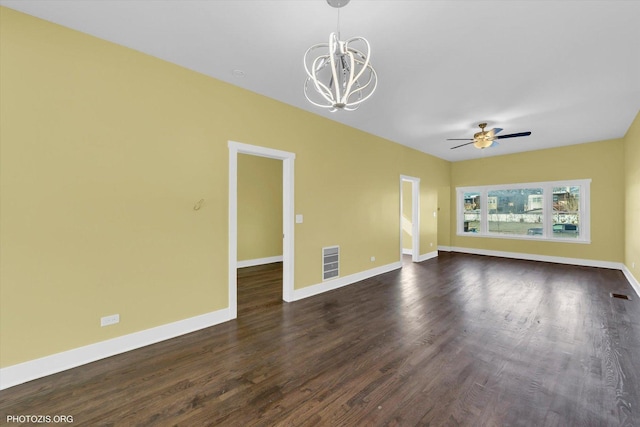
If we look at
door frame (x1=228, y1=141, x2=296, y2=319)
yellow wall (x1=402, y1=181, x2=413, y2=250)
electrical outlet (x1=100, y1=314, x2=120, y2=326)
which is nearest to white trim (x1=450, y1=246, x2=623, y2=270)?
yellow wall (x1=402, y1=181, x2=413, y2=250)

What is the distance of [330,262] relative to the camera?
4.50 meters

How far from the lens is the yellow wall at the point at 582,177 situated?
583 centimetres

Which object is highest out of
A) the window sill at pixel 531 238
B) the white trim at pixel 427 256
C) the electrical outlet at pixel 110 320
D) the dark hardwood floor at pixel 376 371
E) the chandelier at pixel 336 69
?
the chandelier at pixel 336 69

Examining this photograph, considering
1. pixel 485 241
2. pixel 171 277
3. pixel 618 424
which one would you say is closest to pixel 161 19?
pixel 171 277

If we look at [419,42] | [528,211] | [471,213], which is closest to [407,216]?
[471,213]

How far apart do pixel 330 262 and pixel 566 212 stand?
6495 millimetres

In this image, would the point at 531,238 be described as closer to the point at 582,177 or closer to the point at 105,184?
the point at 582,177

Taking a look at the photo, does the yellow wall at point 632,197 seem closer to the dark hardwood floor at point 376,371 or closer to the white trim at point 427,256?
the dark hardwood floor at point 376,371

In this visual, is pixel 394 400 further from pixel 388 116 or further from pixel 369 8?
pixel 388 116

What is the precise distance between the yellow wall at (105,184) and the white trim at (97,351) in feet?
0.19

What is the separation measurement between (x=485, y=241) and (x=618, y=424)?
22.5ft

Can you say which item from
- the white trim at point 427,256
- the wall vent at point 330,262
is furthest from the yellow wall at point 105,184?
the white trim at point 427,256

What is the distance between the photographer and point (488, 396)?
6.35 feet

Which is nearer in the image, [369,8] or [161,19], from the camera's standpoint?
[369,8]
